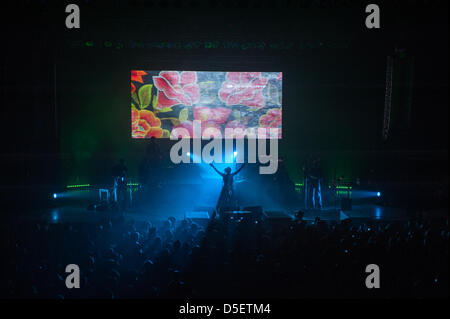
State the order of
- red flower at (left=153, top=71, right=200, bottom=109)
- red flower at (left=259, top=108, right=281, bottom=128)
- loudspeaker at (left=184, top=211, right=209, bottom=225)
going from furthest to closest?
red flower at (left=259, top=108, right=281, bottom=128)
red flower at (left=153, top=71, right=200, bottom=109)
loudspeaker at (left=184, top=211, right=209, bottom=225)

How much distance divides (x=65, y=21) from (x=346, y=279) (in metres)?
9.76

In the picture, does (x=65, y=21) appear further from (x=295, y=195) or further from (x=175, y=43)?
(x=295, y=195)

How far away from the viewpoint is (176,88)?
1435 cm

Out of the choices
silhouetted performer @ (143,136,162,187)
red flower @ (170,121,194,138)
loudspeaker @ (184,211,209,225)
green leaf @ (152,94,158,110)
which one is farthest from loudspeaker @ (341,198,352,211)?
green leaf @ (152,94,158,110)

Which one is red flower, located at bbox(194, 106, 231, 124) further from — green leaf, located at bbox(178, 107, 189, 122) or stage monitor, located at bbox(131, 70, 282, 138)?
green leaf, located at bbox(178, 107, 189, 122)

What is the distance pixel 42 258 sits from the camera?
5.18 meters

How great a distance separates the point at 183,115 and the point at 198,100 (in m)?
0.70

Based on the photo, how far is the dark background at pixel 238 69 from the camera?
10977mm

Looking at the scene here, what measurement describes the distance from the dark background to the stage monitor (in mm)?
358

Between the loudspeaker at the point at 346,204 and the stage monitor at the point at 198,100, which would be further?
the stage monitor at the point at 198,100

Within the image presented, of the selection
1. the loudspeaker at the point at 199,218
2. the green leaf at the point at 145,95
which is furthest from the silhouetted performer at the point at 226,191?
the green leaf at the point at 145,95

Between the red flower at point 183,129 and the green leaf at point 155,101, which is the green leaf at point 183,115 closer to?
the red flower at point 183,129

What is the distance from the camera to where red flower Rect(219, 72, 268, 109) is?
14406mm

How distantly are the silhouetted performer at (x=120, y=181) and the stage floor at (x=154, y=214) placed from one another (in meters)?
0.41
